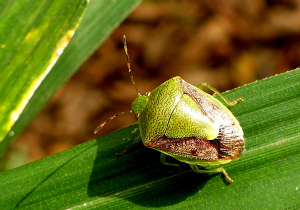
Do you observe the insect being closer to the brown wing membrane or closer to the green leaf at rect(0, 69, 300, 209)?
the brown wing membrane

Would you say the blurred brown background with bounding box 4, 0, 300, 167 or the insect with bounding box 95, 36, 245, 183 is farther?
the blurred brown background with bounding box 4, 0, 300, 167

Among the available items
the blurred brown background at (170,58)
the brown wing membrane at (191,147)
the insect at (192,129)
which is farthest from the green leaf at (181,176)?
the blurred brown background at (170,58)

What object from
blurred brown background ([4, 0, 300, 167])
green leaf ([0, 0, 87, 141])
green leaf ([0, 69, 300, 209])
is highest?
green leaf ([0, 0, 87, 141])

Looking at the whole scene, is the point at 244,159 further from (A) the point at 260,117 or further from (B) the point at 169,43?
(B) the point at 169,43

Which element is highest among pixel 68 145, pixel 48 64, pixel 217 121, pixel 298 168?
pixel 48 64

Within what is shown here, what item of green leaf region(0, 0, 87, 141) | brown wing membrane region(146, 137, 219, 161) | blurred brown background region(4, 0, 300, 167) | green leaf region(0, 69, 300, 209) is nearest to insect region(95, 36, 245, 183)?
brown wing membrane region(146, 137, 219, 161)

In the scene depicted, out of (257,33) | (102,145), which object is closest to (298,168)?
(102,145)

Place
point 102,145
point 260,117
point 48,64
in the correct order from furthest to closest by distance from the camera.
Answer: point 102,145 < point 260,117 < point 48,64
